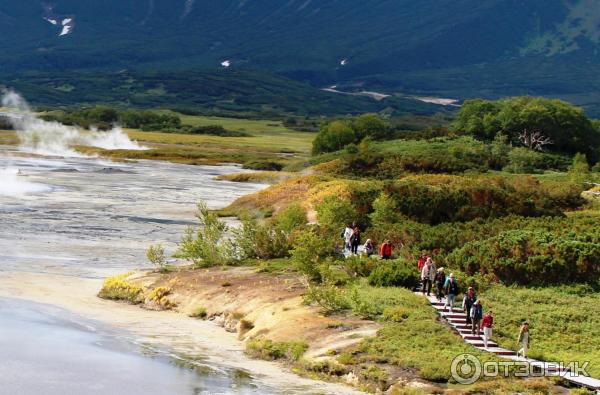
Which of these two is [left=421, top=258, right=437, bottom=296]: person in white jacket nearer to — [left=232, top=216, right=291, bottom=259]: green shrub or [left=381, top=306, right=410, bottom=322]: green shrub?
[left=381, top=306, right=410, bottom=322]: green shrub

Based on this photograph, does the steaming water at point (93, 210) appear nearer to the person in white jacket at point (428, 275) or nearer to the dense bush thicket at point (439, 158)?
the dense bush thicket at point (439, 158)

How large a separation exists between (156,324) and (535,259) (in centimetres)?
1720

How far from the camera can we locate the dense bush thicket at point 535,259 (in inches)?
1935

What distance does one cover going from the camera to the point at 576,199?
8475 cm

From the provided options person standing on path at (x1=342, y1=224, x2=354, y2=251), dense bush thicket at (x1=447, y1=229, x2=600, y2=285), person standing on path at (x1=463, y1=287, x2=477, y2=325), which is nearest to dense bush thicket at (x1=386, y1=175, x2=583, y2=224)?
person standing on path at (x1=342, y1=224, x2=354, y2=251)

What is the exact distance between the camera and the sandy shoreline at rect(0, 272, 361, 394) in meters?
37.1

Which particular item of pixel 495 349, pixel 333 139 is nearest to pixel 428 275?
pixel 495 349

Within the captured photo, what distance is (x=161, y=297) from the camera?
52.2 metres

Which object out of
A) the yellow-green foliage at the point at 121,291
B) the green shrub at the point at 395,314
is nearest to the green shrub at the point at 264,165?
the yellow-green foliage at the point at 121,291

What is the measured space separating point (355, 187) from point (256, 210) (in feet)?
57.9

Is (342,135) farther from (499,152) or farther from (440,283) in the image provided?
(440,283)

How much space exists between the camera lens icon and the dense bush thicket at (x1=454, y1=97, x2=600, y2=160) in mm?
111754

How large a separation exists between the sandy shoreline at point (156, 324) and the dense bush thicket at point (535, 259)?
1298 cm

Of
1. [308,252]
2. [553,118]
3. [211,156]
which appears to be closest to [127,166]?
[211,156]
